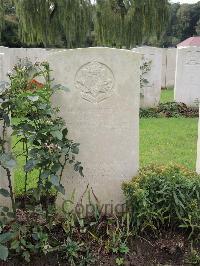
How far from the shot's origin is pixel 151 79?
9.91m

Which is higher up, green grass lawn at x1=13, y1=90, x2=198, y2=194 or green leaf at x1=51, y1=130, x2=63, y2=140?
green leaf at x1=51, y1=130, x2=63, y2=140

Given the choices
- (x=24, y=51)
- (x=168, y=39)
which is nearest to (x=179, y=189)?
(x=24, y=51)

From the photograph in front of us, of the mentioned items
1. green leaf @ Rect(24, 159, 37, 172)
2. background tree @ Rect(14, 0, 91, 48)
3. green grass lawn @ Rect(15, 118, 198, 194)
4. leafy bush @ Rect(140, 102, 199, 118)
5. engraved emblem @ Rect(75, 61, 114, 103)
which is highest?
background tree @ Rect(14, 0, 91, 48)

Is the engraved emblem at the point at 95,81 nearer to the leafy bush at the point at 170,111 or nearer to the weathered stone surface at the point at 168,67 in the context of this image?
the leafy bush at the point at 170,111

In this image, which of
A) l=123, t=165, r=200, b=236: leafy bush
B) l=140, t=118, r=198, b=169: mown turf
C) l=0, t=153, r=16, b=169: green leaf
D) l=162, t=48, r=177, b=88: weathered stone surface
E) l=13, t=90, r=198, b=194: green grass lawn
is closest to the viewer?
l=0, t=153, r=16, b=169: green leaf

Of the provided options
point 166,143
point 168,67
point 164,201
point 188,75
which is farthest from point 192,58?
point 168,67

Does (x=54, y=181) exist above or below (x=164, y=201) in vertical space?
above

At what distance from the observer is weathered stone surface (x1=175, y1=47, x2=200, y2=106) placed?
391 inches

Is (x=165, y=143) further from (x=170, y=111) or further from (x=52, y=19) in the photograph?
(x=52, y=19)

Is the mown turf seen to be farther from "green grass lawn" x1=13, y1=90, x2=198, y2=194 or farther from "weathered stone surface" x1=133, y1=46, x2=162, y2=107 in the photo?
"weathered stone surface" x1=133, y1=46, x2=162, y2=107

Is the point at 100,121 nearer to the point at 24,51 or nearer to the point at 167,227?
the point at 167,227

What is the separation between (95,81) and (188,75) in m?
6.90

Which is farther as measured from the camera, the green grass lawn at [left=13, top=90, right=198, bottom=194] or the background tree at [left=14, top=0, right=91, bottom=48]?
the background tree at [left=14, top=0, right=91, bottom=48]

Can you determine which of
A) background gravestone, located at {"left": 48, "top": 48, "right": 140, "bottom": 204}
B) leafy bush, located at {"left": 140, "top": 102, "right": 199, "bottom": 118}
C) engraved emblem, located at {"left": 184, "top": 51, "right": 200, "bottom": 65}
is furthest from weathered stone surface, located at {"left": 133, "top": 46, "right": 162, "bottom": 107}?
background gravestone, located at {"left": 48, "top": 48, "right": 140, "bottom": 204}
